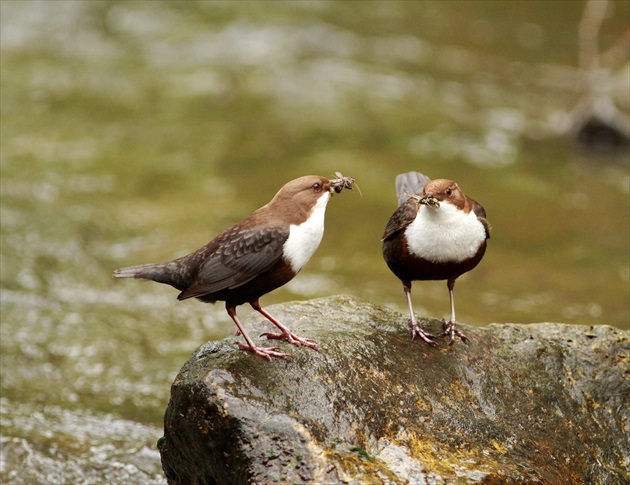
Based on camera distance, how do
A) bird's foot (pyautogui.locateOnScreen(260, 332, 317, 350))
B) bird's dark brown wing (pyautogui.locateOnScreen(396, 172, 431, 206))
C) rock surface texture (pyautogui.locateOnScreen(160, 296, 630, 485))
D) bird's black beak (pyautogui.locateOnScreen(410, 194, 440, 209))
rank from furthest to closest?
1. bird's dark brown wing (pyautogui.locateOnScreen(396, 172, 431, 206))
2. bird's black beak (pyautogui.locateOnScreen(410, 194, 440, 209))
3. bird's foot (pyautogui.locateOnScreen(260, 332, 317, 350))
4. rock surface texture (pyautogui.locateOnScreen(160, 296, 630, 485))

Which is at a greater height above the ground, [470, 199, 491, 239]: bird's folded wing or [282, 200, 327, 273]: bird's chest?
[470, 199, 491, 239]: bird's folded wing

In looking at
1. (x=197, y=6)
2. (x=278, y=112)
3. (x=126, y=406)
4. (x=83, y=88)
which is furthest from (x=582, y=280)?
(x=197, y=6)

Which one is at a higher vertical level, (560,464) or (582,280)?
(582,280)

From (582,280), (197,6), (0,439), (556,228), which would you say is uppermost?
(197,6)

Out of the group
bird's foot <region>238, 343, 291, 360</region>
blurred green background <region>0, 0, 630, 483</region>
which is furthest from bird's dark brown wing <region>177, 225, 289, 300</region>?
blurred green background <region>0, 0, 630, 483</region>

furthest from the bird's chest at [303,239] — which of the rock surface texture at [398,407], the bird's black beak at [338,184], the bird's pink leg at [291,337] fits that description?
the rock surface texture at [398,407]

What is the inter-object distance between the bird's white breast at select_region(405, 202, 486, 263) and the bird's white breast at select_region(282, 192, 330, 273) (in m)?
0.57

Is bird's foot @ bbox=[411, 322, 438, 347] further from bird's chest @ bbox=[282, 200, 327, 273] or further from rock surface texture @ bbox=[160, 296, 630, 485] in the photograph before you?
bird's chest @ bbox=[282, 200, 327, 273]

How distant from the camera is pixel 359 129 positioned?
38.1 feet

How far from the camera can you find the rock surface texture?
127 inches

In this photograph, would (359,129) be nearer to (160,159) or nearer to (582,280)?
(160,159)

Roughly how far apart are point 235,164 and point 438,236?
687 centimetres

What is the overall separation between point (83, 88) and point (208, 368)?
10310 millimetres

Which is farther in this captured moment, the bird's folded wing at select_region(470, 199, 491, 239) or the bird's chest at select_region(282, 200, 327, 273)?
the bird's folded wing at select_region(470, 199, 491, 239)
